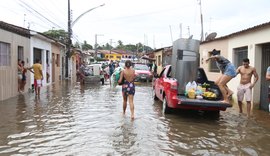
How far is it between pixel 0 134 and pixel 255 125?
6365 mm

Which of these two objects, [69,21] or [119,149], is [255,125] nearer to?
[119,149]

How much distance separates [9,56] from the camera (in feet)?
48.2

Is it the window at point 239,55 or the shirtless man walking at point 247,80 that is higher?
the window at point 239,55

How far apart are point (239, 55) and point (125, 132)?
28.6 feet

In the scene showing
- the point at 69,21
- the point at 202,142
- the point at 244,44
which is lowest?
the point at 202,142

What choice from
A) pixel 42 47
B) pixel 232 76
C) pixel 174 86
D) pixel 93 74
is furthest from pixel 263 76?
pixel 42 47

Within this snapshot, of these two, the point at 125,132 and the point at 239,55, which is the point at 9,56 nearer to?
the point at 125,132

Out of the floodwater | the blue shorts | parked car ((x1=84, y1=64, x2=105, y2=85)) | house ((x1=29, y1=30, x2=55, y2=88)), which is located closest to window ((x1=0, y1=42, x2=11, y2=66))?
the floodwater

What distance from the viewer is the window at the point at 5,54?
13797 mm

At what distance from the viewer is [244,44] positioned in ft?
45.0

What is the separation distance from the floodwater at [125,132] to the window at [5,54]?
8.56 ft

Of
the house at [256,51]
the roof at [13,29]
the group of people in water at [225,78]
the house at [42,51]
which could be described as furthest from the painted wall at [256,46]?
the house at [42,51]

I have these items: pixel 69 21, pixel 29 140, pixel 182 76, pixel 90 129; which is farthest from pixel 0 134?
pixel 69 21

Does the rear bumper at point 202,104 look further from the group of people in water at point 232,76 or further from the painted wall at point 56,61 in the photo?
the painted wall at point 56,61
